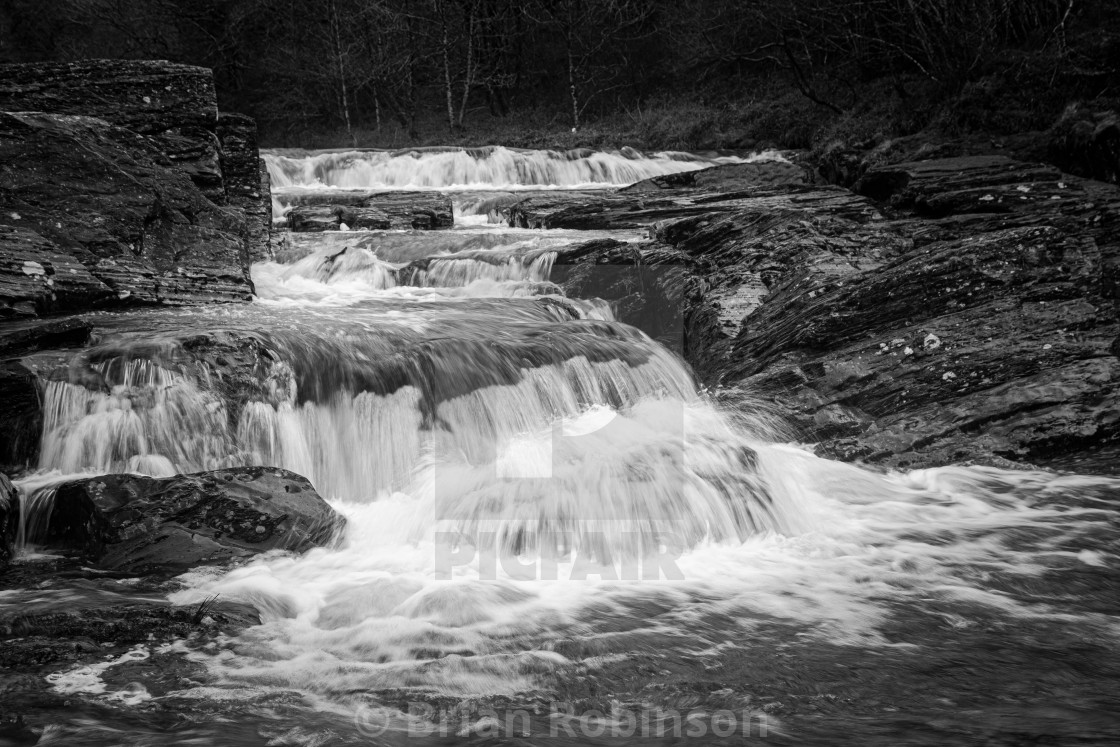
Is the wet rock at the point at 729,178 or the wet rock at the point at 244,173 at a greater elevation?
the wet rock at the point at 729,178

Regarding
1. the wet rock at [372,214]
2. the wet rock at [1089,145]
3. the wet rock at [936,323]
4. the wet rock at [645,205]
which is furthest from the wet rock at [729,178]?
the wet rock at [936,323]

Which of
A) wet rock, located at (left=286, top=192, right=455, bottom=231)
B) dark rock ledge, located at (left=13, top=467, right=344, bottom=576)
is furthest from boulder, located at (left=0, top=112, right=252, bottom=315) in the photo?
wet rock, located at (left=286, top=192, right=455, bottom=231)

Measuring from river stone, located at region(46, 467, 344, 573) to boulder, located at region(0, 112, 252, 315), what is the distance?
275 cm

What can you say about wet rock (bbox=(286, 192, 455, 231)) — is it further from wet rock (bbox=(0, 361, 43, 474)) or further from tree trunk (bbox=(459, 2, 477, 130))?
tree trunk (bbox=(459, 2, 477, 130))

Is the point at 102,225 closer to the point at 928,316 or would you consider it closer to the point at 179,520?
the point at 179,520

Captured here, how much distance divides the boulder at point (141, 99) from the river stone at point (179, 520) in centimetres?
598

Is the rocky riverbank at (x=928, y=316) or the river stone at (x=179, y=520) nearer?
the river stone at (x=179, y=520)

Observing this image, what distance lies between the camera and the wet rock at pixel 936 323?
6.48 meters

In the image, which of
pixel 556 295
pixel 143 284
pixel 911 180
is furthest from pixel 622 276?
pixel 143 284

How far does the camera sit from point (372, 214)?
42.8 ft

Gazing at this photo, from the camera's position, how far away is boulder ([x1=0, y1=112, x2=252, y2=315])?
718cm

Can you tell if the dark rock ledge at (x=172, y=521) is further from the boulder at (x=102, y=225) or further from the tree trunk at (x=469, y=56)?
the tree trunk at (x=469, y=56)

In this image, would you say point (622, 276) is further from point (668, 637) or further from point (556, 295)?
point (668, 637)

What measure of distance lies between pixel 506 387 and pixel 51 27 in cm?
3613
